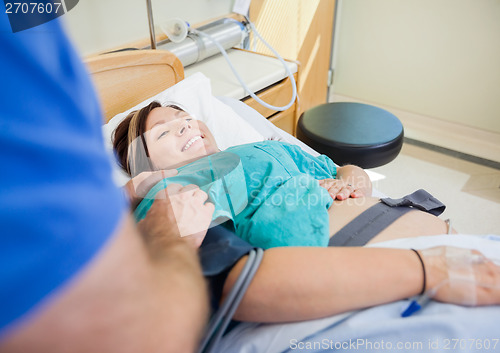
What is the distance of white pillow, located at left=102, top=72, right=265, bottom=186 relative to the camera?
4.90ft

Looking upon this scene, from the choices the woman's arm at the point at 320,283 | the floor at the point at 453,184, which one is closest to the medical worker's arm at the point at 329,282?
the woman's arm at the point at 320,283

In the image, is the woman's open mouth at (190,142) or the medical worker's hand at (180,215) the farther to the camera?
the woman's open mouth at (190,142)

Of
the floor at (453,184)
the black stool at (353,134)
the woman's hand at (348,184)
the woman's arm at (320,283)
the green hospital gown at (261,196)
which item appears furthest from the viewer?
the floor at (453,184)

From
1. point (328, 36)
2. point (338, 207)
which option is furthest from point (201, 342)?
point (328, 36)

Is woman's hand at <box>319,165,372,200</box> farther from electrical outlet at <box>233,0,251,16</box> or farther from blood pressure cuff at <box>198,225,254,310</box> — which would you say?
electrical outlet at <box>233,0,251,16</box>

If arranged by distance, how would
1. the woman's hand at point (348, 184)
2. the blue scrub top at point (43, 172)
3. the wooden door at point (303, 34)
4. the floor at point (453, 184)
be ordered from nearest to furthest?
the blue scrub top at point (43, 172) → the woman's hand at point (348, 184) → the floor at point (453, 184) → the wooden door at point (303, 34)

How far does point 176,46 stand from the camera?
1.86 metres

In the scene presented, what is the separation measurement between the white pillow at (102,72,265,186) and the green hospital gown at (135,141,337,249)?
0.34m

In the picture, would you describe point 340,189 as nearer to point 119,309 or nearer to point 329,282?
point 329,282

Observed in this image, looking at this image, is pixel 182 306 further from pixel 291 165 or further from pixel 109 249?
pixel 291 165

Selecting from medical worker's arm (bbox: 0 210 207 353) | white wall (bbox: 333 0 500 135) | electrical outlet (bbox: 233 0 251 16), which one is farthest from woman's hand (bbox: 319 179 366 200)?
white wall (bbox: 333 0 500 135)

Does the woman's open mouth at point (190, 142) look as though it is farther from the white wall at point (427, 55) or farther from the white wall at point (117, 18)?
the white wall at point (427, 55)

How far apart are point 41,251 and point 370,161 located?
167 cm

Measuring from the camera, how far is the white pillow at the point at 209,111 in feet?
4.90
